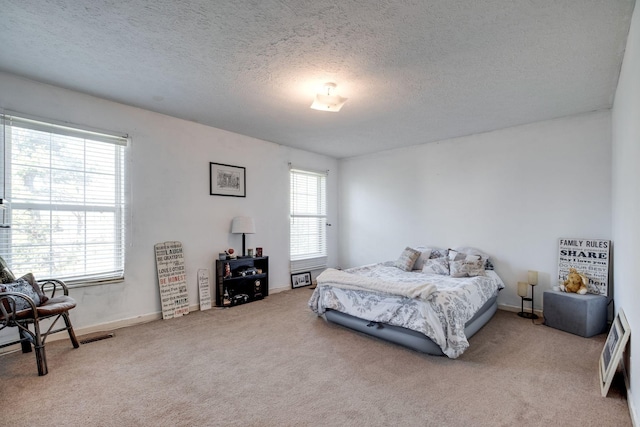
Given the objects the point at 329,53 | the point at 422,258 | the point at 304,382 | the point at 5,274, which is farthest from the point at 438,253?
the point at 5,274

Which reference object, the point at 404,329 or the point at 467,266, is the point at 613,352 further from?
the point at 467,266

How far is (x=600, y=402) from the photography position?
203cm

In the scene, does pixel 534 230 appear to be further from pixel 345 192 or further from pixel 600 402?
pixel 345 192

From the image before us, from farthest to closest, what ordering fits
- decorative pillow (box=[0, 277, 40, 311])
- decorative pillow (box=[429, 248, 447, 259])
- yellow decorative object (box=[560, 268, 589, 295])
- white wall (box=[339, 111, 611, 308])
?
decorative pillow (box=[429, 248, 447, 259]) → white wall (box=[339, 111, 611, 308]) → yellow decorative object (box=[560, 268, 589, 295]) → decorative pillow (box=[0, 277, 40, 311])

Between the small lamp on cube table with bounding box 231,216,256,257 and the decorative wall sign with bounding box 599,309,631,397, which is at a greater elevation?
the small lamp on cube table with bounding box 231,216,256,257

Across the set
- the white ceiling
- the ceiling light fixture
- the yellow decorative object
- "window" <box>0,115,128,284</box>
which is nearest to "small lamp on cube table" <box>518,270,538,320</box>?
the yellow decorative object

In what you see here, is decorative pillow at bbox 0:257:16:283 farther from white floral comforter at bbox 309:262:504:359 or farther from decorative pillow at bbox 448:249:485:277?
decorative pillow at bbox 448:249:485:277

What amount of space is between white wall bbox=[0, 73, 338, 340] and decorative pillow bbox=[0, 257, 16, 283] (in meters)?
0.63

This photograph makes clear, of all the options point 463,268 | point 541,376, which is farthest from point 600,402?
point 463,268

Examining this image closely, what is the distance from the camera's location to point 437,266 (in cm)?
427

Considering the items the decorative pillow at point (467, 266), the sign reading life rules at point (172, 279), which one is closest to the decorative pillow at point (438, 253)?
the decorative pillow at point (467, 266)

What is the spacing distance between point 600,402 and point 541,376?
14.8 inches

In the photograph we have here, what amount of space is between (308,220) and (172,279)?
2.69 metres

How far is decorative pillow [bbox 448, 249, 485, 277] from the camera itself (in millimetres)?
3914
